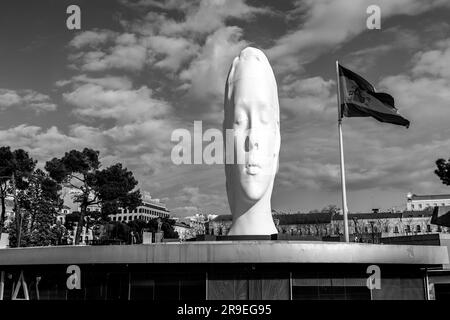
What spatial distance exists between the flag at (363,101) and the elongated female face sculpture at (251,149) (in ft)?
12.0

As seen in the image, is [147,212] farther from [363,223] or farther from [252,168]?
[252,168]

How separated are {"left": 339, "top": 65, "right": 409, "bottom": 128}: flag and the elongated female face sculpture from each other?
3.67m

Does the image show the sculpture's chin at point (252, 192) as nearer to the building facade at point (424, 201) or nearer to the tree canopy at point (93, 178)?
the tree canopy at point (93, 178)

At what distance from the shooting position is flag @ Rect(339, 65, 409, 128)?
21.5 meters

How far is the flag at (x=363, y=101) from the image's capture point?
21.5 meters

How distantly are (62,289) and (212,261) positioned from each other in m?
6.31

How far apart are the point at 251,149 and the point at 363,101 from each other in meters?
6.13

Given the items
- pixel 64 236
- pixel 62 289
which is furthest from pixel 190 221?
pixel 62 289

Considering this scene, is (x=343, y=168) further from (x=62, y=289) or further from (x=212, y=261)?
(x=62, y=289)

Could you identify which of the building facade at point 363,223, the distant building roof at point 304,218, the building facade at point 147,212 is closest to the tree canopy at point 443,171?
the building facade at point 363,223

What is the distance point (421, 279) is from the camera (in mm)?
17438
